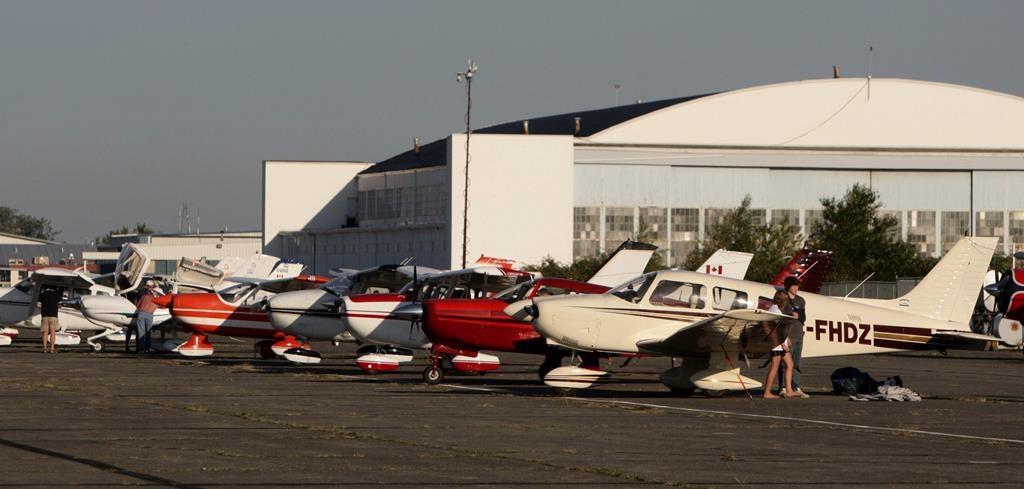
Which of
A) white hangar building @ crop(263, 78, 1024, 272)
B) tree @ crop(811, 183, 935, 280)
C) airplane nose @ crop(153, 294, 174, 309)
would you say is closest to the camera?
airplane nose @ crop(153, 294, 174, 309)

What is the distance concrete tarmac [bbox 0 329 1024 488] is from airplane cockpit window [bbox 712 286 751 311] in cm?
127

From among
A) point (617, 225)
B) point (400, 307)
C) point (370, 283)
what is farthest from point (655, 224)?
point (400, 307)

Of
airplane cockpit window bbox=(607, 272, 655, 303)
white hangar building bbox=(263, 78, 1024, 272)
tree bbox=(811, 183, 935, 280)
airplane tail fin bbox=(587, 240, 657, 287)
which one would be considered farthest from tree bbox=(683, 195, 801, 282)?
airplane cockpit window bbox=(607, 272, 655, 303)

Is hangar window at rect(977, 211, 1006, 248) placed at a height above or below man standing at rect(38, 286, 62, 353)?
above

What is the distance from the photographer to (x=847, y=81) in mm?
77312

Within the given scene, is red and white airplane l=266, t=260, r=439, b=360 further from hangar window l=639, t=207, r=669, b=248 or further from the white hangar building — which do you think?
hangar window l=639, t=207, r=669, b=248

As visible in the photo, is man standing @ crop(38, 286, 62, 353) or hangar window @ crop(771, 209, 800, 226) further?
hangar window @ crop(771, 209, 800, 226)

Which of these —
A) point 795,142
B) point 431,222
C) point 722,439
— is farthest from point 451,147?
point 722,439

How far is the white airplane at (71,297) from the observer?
3428cm

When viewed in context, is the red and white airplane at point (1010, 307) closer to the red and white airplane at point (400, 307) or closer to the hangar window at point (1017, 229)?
the red and white airplane at point (400, 307)

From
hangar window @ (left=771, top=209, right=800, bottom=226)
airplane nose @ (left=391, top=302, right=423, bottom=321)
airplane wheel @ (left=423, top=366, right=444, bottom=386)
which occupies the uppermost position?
hangar window @ (left=771, top=209, right=800, bottom=226)

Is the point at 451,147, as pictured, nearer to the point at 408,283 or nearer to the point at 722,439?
the point at 408,283

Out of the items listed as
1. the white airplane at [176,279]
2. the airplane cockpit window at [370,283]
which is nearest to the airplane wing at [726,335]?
the airplane cockpit window at [370,283]

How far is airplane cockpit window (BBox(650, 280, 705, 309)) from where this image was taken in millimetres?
20016
